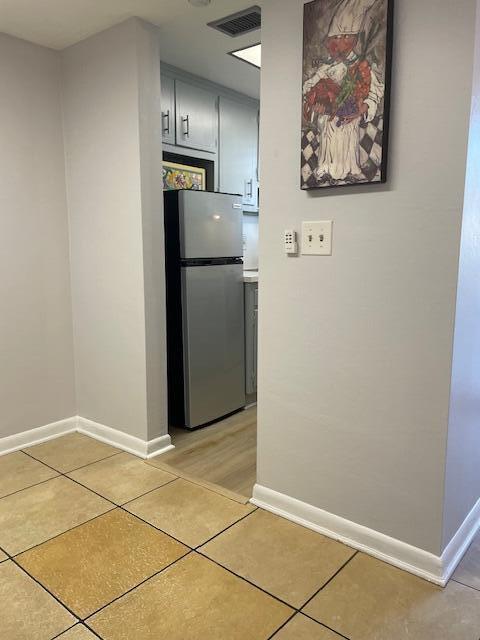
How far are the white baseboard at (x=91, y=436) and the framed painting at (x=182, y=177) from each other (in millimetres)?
1660

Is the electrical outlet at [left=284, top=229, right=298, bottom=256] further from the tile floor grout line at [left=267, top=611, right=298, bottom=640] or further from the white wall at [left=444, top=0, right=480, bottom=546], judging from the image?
the tile floor grout line at [left=267, top=611, right=298, bottom=640]

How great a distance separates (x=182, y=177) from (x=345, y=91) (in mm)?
1991

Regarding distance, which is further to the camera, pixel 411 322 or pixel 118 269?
pixel 118 269

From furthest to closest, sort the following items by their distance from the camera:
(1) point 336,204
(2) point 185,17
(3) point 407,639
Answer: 1. (2) point 185,17
2. (1) point 336,204
3. (3) point 407,639

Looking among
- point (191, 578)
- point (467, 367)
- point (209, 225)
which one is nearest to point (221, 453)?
point (191, 578)

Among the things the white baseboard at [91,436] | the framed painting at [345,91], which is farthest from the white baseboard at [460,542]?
the white baseboard at [91,436]

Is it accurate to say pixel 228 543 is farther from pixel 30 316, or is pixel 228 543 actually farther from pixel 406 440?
pixel 30 316

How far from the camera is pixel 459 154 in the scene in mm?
1528

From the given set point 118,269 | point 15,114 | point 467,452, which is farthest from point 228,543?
point 15,114

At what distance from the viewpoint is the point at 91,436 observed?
9.96 feet

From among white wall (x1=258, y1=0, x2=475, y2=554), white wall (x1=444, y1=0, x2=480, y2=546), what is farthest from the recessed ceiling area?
white wall (x1=444, y1=0, x2=480, y2=546)

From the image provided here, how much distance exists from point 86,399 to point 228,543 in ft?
5.01

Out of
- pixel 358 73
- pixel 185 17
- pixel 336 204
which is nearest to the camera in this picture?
pixel 358 73

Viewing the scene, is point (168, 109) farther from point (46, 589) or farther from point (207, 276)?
point (46, 589)
